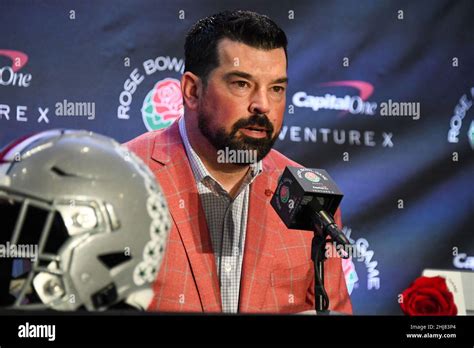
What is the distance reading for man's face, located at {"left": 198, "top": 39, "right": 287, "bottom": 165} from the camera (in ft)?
12.3

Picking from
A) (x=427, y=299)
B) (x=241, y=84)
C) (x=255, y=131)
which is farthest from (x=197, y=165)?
(x=427, y=299)

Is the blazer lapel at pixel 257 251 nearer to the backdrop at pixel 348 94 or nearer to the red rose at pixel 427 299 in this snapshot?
the backdrop at pixel 348 94

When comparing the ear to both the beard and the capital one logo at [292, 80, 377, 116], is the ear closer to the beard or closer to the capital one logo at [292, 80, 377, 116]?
the beard

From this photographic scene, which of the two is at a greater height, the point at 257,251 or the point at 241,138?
the point at 241,138

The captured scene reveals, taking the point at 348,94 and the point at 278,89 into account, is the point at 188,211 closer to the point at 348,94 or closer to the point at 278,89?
the point at 278,89

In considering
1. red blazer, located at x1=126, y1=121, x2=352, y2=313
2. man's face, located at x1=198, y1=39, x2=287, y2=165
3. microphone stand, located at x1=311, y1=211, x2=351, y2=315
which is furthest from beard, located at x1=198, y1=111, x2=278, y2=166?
microphone stand, located at x1=311, y1=211, x2=351, y2=315

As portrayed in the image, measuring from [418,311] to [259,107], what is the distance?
121 cm

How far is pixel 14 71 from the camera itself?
3939mm

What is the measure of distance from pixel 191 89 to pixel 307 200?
1.19 meters

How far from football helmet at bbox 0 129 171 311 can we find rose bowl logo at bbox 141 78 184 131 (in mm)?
1727

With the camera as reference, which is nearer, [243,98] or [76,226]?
[76,226]

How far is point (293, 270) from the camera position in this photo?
3639 millimetres
